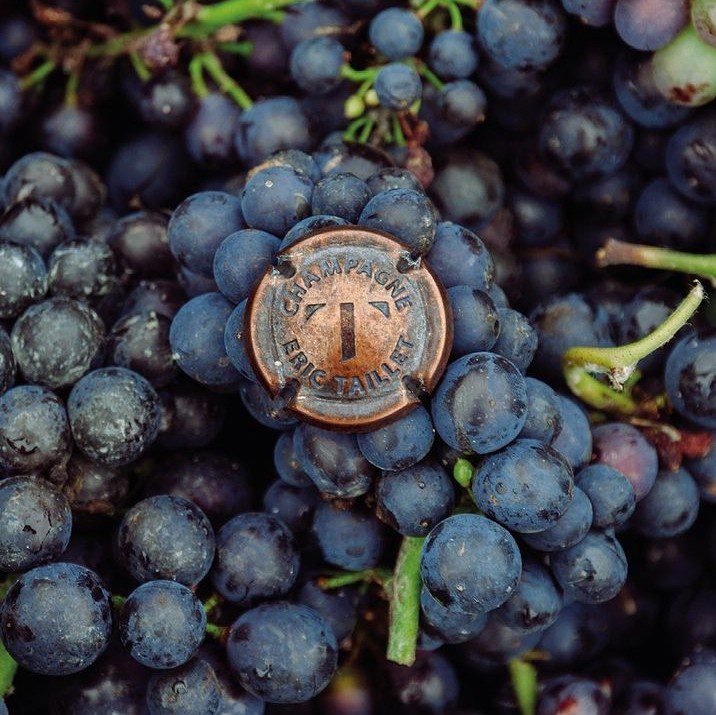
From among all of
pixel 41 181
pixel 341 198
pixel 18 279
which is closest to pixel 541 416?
pixel 341 198

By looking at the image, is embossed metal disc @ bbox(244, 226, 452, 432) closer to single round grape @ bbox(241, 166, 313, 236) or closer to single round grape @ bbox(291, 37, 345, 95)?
single round grape @ bbox(241, 166, 313, 236)

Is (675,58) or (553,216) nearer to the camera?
(675,58)

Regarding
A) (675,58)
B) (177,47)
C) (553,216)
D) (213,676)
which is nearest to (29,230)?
(177,47)

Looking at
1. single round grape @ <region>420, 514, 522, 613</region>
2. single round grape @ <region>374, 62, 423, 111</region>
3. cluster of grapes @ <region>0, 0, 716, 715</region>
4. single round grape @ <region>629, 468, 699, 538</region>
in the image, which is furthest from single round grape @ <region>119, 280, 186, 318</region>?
single round grape @ <region>629, 468, 699, 538</region>

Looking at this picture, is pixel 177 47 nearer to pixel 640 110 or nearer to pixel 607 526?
pixel 640 110

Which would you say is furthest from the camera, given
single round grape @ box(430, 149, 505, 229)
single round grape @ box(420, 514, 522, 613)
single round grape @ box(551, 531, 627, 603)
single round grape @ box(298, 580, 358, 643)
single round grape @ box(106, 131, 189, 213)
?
single round grape @ box(106, 131, 189, 213)

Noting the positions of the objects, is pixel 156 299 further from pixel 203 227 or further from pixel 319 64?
pixel 319 64
